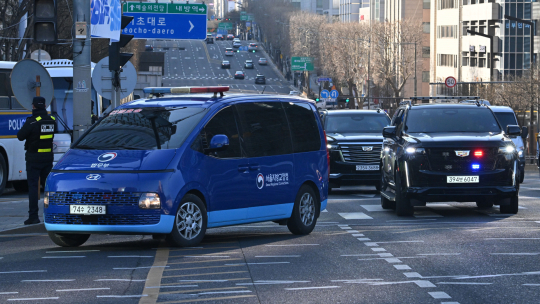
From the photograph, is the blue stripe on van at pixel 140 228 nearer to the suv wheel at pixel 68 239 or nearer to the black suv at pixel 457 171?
the suv wheel at pixel 68 239

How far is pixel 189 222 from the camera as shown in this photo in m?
10.6

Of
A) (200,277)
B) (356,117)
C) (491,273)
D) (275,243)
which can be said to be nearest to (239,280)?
(200,277)

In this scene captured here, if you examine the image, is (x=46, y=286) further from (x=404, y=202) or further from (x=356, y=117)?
(x=356, y=117)

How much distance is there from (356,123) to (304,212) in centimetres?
1089

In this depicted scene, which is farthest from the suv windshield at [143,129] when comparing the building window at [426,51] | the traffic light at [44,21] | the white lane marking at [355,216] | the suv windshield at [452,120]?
the building window at [426,51]

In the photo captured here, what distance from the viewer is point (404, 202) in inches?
593

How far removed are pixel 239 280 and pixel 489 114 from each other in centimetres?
906

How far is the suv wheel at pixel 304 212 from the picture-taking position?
40.5ft

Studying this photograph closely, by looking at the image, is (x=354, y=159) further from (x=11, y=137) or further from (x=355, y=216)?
(x=11, y=137)

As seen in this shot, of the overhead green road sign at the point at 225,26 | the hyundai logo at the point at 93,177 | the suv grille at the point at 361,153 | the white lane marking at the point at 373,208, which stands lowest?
the white lane marking at the point at 373,208

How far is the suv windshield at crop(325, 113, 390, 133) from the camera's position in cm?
2312

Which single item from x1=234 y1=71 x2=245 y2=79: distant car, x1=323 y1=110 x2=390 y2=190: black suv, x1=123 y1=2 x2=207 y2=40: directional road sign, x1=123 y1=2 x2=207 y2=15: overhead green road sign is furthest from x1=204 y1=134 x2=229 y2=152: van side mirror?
x1=234 y1=71 x2=245 y2=79: distant car

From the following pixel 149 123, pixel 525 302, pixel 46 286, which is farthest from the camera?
pixel 149 123

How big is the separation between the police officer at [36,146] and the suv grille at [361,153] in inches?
358
